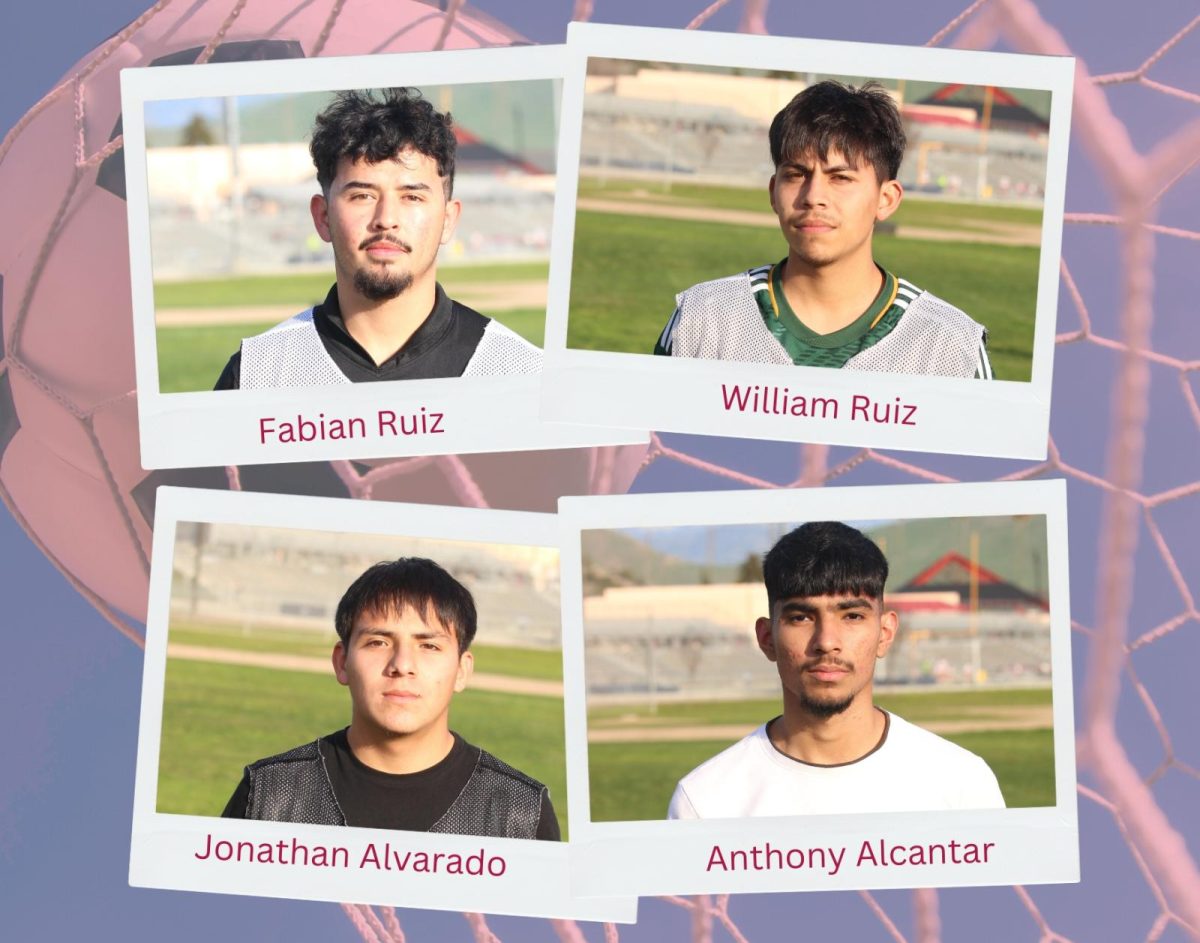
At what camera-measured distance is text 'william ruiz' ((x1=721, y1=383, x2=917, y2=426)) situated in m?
1.15

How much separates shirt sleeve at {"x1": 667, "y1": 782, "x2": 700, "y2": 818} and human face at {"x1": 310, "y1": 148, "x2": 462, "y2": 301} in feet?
1.34

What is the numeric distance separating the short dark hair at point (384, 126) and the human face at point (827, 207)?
9.5 inches

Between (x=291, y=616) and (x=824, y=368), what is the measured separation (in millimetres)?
441

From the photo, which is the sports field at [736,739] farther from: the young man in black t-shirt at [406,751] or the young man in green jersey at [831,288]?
the young man in green jersey at [831,288]

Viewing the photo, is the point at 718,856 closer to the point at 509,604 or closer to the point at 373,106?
the point at 509,604

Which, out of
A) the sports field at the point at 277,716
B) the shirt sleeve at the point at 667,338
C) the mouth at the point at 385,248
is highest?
the mouth at the point at 385,248

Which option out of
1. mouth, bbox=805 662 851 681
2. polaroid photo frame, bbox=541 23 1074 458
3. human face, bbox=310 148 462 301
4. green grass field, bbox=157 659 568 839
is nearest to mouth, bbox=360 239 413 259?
human face, bbox=310 148 462 301

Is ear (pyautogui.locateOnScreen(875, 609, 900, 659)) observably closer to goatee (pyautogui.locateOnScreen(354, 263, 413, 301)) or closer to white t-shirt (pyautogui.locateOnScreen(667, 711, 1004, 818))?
white t-shirt (pyautogui.locateOnScreen(667, 711, 1004, 818))

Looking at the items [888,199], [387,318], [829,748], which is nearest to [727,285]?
[888,199]

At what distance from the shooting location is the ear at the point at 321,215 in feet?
3.83

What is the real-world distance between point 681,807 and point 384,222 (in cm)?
47

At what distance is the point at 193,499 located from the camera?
1179 millimetres

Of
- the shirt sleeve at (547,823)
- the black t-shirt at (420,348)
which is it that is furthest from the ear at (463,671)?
the black t-shirt at (420,348)

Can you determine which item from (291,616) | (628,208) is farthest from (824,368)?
(291,616)
